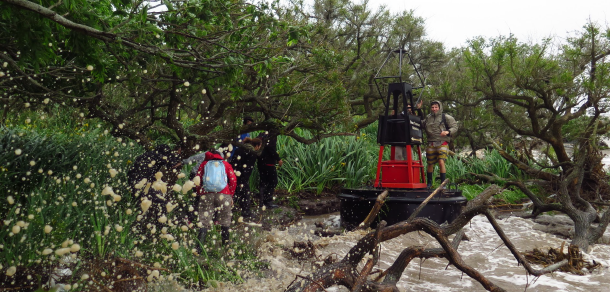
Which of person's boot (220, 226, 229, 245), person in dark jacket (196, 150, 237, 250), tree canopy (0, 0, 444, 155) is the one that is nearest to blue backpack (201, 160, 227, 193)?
person in dark jacket (196, 150, 237, 250)

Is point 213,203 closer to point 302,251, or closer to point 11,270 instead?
point 302,251

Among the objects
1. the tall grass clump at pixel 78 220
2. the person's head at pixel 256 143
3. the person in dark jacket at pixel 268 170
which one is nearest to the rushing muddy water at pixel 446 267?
the tall grass clump at pixel 78 220

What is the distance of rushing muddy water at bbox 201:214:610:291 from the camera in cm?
500

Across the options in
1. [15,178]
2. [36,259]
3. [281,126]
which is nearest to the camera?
[36,259]

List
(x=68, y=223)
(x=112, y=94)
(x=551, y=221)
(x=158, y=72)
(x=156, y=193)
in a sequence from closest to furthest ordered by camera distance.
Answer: (x=68, y=223) < (x=156, y=193) < (x=158, y=72) < (x=112, y=94) < (x=551, y=221)

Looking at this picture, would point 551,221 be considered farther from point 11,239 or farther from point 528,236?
point 11,239

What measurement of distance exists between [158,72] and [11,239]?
3167 millimetres

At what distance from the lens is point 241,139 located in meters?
8.45

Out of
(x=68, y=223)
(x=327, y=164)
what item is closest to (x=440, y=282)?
(x=68, y=223)

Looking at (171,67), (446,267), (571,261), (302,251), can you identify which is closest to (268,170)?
(302,251)

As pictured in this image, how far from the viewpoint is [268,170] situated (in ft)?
28.9

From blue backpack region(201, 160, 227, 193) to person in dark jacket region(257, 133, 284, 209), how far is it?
293 centimetres

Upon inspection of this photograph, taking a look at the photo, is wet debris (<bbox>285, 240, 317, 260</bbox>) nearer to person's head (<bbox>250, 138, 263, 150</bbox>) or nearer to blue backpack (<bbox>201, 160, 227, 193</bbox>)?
blue backpack (<bbox>201, 160, 227, 193</bbox>)

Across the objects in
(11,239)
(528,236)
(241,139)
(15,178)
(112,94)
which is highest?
(112,94)
